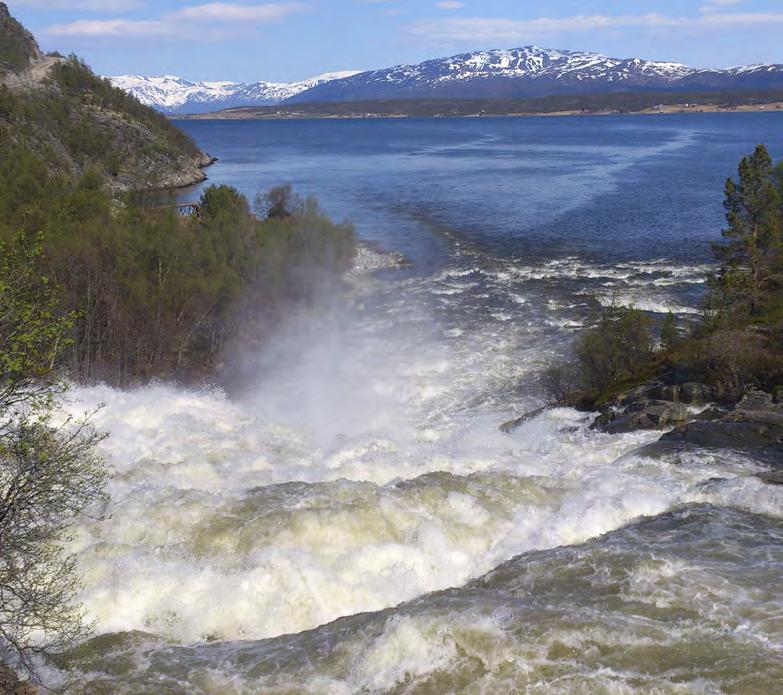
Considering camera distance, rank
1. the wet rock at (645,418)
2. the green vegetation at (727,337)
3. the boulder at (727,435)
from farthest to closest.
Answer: the green vegetation at (727,337) → the wet rock at (645,418) → the boulder at (727,435)

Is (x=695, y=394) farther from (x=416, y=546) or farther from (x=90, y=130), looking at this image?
(x=90, y=130)

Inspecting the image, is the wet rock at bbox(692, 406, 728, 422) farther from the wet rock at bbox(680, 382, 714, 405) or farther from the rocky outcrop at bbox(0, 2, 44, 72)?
the rocky outcrop at bbox(0, 2, 44, 72)

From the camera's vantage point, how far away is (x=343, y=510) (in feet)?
83.2

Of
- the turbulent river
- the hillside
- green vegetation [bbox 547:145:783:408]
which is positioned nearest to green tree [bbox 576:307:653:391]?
green vegetation [bbox 547:145:783:408]

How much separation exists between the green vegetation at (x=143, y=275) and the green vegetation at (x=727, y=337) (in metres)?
24.8

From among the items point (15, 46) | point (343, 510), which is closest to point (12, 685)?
point (343, 510)

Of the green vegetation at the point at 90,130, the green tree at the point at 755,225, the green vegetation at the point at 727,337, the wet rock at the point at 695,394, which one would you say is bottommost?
the wet rock at the point at 695,394

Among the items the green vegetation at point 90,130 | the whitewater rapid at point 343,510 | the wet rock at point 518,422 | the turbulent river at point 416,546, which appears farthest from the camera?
the green vegetation at point 90,130

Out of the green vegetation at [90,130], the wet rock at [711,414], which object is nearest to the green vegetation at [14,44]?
the green vegetation at [90,130]

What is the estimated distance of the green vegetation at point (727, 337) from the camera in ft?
113

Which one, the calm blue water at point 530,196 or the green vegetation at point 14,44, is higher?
the green vegetation at point 14,44

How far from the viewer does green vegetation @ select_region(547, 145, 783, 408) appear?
3459 cm

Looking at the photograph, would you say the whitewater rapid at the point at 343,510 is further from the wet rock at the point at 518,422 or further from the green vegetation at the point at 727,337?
the green vegetation at the point at 727,337

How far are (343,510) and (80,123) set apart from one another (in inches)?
4651
